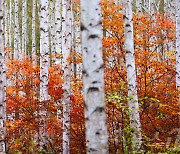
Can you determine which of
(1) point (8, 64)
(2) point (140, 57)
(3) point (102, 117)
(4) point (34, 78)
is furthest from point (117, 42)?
(3) point (102, 117)

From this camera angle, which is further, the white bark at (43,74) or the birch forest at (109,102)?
the white bark at (43,74)

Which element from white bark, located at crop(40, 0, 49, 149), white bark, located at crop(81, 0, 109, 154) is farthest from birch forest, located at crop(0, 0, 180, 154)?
white bark, located at crop(81, 0, 109, 154)

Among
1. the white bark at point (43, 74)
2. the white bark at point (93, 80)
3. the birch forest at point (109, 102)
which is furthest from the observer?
the white bark at point (43, 74)

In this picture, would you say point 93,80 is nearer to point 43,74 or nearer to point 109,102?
point 109,102

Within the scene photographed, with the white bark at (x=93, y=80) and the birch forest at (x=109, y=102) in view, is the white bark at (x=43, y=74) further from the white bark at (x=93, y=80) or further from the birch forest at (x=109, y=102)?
the white bark at (x=93, y=80)

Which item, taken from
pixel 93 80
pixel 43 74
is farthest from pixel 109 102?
pixel 93 80

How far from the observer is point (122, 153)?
7012mm

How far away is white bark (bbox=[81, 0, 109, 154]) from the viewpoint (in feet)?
12.2

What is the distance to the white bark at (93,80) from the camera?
147 inches

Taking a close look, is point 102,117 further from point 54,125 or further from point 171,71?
point 171,71

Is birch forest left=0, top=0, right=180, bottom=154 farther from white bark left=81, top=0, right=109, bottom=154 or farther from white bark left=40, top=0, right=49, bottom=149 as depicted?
white bark left=81, top=0, right=109, bottom=154

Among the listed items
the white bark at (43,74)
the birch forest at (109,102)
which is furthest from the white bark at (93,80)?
the white bark at (43,74)

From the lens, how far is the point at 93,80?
3832mm

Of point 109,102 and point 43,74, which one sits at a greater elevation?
point 43,74
